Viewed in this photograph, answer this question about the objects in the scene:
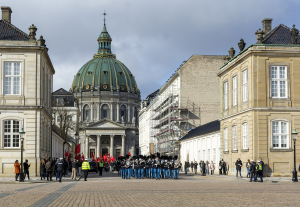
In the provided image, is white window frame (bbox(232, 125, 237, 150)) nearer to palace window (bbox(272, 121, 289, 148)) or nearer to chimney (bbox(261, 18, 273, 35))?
palace window (bbox(272, 121, 289, 148))

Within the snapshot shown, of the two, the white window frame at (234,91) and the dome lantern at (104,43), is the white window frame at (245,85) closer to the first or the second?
the white window frame at (234,91)

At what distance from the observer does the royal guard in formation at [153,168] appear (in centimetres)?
3888

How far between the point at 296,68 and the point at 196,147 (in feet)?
80.9

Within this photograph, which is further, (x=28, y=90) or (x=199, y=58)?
(x=199, y=58)

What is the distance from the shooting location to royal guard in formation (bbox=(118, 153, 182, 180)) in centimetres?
3888

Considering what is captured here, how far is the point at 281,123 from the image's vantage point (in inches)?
1534

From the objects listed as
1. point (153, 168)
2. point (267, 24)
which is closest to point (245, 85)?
point (267, 24)

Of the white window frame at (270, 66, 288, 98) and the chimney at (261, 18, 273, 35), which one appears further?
the chimney at (261, 18, 273, 35)

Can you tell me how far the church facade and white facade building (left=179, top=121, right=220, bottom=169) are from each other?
86788 mm

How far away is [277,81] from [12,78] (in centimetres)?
1959

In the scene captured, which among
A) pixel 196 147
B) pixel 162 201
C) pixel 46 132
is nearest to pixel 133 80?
pixel 196 147

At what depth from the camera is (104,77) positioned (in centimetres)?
17738

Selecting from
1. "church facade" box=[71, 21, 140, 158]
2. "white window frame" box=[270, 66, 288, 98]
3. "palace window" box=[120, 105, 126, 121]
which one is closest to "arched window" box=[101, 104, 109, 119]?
"church facade" box=[71, 21, 140, 158]

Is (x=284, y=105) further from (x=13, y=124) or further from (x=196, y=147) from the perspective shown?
(x=196, y=147)
